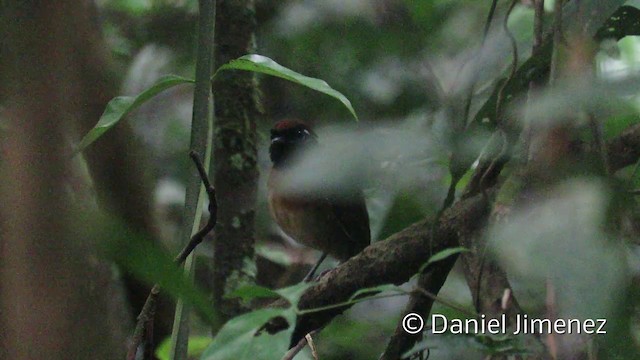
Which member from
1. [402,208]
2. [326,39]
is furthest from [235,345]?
[326,39]

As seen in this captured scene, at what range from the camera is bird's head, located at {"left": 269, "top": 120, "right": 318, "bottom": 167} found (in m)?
2.82

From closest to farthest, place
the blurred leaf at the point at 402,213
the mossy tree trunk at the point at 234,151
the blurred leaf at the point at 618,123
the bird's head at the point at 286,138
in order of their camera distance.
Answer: the blurred leaf at the point at 618,123 < the blurred leaf at the point at 402,213 < the mossy tree trunk at the point at 234,151 < the bird's head at the point at 286,138

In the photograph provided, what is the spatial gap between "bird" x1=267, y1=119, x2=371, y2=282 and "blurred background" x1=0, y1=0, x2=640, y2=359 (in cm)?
13

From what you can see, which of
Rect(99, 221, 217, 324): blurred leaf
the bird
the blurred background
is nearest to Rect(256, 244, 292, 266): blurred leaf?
the blurred background

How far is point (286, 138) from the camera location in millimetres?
2854

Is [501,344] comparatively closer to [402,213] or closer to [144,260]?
[144,260]

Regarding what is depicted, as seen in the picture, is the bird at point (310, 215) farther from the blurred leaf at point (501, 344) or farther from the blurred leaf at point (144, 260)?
the blurred leaf at point (144, 260)

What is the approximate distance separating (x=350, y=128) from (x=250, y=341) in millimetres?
387

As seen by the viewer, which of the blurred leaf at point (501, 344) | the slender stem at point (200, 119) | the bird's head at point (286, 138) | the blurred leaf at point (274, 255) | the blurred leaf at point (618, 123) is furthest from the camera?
the blurred leaf at point (274, 255)

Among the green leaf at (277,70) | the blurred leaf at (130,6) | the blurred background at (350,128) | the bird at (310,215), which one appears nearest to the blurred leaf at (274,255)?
the blurred background at (350,128)

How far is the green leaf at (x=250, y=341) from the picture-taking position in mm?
831

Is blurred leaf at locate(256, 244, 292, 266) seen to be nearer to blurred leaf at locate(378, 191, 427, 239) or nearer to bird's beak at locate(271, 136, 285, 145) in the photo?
bird's beak at locate(271, 136, 285, 145)

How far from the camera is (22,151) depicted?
394mm

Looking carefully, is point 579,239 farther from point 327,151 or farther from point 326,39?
point 326,39
